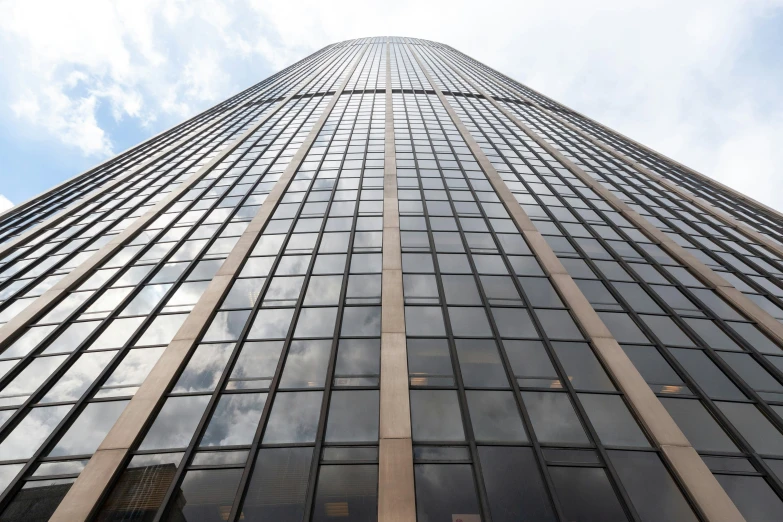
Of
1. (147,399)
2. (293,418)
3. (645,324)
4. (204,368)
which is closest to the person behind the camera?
(293,418)

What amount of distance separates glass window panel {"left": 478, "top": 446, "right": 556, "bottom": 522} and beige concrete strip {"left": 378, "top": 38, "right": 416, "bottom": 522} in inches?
70.2

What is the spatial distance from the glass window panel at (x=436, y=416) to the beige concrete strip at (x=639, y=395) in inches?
190

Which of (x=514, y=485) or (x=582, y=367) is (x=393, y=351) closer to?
(x=514, y=485)

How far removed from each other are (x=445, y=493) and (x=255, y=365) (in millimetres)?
6654

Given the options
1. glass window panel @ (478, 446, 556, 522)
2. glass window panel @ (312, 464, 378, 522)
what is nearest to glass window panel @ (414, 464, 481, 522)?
glass window panel @ (478, 446, 556, 522)

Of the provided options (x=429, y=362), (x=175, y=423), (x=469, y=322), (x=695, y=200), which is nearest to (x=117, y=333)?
(x=175, y=423)

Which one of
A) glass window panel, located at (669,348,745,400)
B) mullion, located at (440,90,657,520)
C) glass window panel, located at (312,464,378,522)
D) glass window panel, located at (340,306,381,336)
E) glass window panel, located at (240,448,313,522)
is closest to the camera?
glass window panel, located at (312,464,378,522)

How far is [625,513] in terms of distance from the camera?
878 cm

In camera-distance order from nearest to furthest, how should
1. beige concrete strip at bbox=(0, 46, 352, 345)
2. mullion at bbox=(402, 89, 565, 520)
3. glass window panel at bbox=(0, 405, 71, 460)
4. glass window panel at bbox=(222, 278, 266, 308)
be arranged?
mullion at bbox=(402, 89, 565, 520) → glass window panel at bbox=(0, 405, 71, 460) → glass window panel at bbox=(222, 278, 266, 308) → beige concrete strip at bbox=(0, 46, 352, 345)

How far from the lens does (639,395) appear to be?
11289 millimetres

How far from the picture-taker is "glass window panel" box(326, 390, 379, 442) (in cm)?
1043

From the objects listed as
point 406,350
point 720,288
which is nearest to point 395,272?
point 406,350

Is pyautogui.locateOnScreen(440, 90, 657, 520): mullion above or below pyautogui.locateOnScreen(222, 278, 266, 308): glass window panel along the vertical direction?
below

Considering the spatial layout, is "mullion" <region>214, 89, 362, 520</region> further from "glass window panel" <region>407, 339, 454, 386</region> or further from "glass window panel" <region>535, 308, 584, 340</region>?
"glass window panel" <region>535, 308, 584, 340</region>
